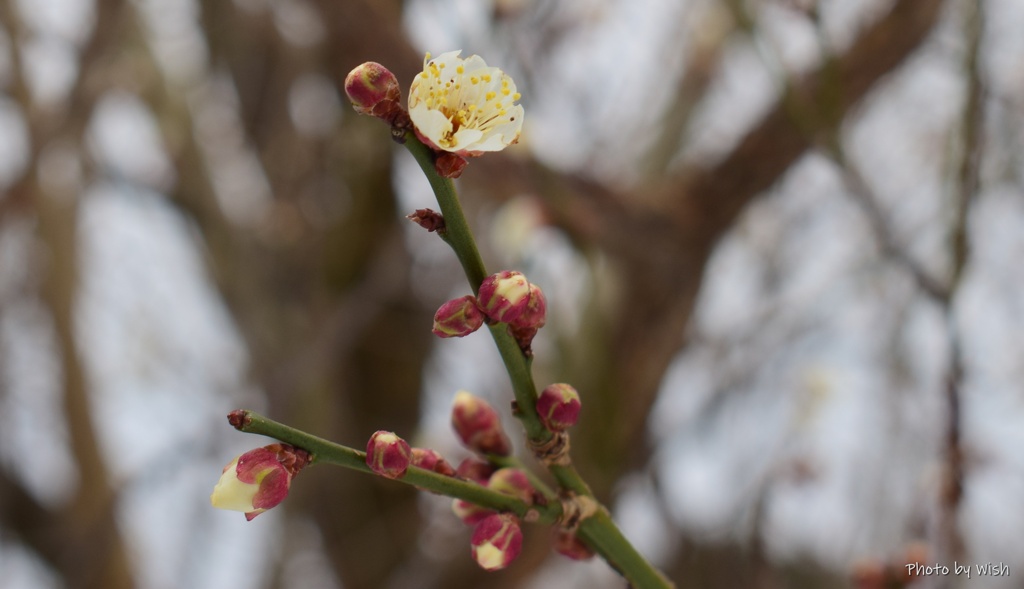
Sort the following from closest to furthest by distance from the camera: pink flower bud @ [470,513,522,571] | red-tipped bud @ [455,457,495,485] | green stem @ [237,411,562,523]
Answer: green stem @ [237,411,562,523], pink flower bud @ [470,513,522,571], red-tipped bud @ [455,457,495,485]

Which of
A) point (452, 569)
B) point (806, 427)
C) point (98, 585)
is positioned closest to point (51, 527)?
point (98, 585)

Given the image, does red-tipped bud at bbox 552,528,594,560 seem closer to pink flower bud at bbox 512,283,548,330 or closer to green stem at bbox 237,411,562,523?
green stem at bbox 237,411,562,523

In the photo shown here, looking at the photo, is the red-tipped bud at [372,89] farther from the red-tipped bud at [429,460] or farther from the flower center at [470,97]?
the red-tipped bud at [429,460]

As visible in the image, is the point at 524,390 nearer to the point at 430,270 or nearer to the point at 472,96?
the point at 472,96

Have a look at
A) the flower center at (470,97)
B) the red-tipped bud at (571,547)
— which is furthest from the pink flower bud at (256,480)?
the flower center at (470,97)

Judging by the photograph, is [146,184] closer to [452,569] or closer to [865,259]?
[452,569]

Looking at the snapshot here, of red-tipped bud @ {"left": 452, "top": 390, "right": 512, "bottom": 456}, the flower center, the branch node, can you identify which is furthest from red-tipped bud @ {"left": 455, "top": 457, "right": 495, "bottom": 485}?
the flower center
